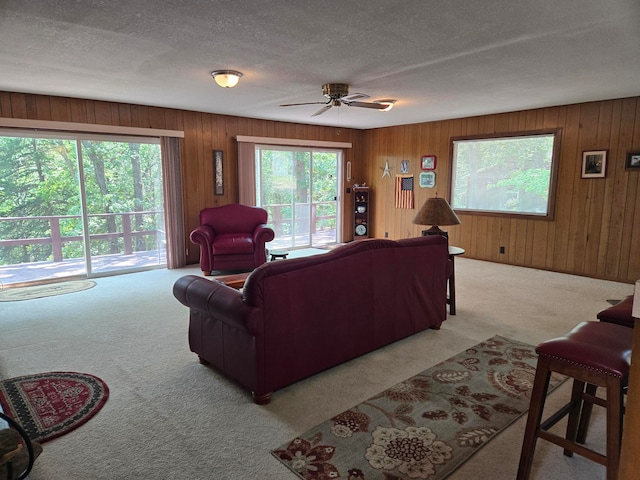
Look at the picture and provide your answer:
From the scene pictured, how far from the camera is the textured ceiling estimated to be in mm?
2461

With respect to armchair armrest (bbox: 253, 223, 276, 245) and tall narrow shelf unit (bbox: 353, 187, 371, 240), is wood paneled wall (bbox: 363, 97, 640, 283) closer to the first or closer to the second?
tall narrow shelf unit (bbox: 353, 187, 371, 240)

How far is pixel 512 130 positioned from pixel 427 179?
1708 millimetres

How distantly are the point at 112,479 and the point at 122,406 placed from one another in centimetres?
66

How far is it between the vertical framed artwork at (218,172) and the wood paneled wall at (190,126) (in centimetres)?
6

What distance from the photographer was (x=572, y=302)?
14.7ft

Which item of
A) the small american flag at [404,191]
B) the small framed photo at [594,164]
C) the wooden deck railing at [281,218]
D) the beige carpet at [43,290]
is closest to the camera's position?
the beige carpet at [43,290]

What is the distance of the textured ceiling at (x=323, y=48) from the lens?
246 centimetres

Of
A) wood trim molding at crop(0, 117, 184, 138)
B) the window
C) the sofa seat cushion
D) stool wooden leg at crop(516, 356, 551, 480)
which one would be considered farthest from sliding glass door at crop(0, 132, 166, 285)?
stool wooden leg at crop(516, 356, 551, 480)

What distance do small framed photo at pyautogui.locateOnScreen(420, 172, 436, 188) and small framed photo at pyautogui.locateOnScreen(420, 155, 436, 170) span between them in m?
0.11

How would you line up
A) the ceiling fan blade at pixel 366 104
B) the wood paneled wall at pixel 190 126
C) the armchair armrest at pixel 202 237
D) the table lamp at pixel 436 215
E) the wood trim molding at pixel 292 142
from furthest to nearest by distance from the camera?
the wood trim molding at pixel 292 142 → the armchair armrest at pixel 202 237 → the wood paneled wall at pixel 190 126 → the ceiling fan blade at pixel 366 104 → the table lamp at pixel 436 215

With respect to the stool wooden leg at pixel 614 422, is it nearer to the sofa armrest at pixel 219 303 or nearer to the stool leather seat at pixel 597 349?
the stool leather seat at pixel 597 349

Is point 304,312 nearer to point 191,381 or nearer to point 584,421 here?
point 191,381

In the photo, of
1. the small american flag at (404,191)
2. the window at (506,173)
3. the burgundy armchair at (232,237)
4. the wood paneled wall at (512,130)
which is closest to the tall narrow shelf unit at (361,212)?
the small american flag at (404,191)

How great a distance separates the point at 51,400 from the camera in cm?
250
